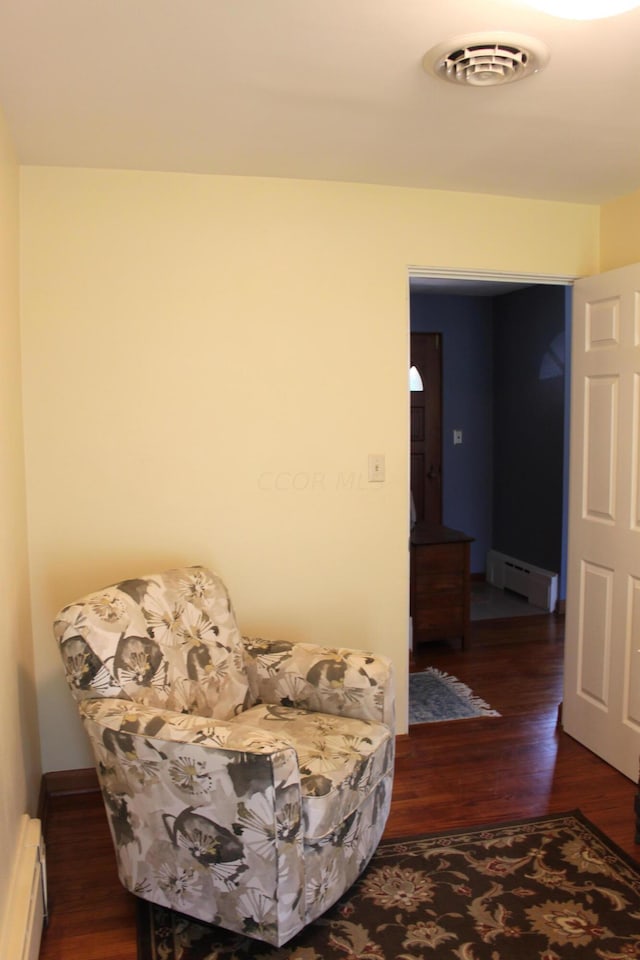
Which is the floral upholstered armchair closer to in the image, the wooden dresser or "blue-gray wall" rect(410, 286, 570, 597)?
the wooden dresser

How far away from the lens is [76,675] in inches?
80.9

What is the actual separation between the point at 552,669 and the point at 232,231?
2.96 metres

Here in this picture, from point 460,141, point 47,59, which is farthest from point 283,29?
point 460,141

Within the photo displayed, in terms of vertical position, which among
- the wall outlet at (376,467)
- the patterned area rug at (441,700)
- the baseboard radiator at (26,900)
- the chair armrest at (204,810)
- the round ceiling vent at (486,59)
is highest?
the round ceiling vent at (486,59)

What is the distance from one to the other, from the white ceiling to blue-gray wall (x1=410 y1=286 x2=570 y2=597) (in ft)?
8.39

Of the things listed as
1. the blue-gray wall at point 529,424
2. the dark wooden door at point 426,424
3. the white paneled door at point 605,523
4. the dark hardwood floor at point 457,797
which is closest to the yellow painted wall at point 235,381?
the dark hardwood floor at point 457,797

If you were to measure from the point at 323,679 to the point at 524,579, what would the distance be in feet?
11.7

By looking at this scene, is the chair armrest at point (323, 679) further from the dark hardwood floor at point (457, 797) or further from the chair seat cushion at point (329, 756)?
the dark hardwood floor at point (457, 797)

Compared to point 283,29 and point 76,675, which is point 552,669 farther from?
point 283,29

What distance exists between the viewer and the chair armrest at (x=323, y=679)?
236cm

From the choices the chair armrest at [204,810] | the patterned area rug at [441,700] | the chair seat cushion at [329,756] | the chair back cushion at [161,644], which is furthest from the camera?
the patterned area rug at [441,700]

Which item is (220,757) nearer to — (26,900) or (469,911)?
(26,900)

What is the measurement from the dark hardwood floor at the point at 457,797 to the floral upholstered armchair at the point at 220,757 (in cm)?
21

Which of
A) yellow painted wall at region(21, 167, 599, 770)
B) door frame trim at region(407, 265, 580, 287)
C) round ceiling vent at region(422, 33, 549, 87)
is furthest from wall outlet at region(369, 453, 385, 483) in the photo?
round ceiling vent at region(422, 33, 549, 87)
